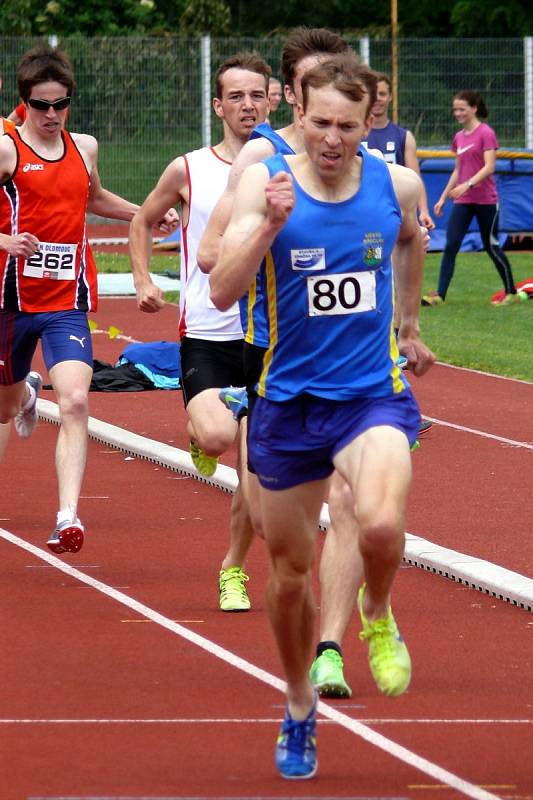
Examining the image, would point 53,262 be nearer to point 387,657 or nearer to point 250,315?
point 250,315

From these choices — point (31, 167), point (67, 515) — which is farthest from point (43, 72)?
point (67, 515)

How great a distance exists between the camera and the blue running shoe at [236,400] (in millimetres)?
7418

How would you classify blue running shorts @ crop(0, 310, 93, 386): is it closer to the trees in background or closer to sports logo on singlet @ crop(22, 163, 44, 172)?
sports logo on singlet @ crop(22, 163, 44, 172)

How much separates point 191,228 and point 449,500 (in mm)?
2707

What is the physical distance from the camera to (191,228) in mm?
7969

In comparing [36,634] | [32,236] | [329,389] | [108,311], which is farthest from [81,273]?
[108,311]

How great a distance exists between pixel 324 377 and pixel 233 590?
223cm

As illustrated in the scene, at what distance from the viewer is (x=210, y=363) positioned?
26.0ft

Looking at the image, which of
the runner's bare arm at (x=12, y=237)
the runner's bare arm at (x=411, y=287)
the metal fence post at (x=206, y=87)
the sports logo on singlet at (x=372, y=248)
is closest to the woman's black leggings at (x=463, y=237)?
the metal fence post at (x=206, y=87)

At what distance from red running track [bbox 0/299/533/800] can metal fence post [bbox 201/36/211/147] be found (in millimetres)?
19879

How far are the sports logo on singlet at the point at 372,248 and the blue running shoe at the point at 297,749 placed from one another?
4.24 ft

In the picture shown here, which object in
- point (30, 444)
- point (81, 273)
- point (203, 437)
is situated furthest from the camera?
point (30, 444)

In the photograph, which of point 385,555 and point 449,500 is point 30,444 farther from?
point 385,555

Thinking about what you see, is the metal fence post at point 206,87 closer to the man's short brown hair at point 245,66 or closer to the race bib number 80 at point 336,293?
the man's short brown hair at point 245,66
